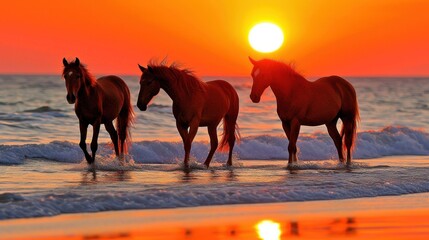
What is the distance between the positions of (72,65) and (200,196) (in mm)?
4192

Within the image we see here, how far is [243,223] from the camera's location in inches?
369

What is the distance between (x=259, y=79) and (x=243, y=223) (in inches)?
223

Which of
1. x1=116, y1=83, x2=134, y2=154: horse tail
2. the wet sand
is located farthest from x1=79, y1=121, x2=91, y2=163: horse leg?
the wet sand

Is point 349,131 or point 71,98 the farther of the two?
point 349,131

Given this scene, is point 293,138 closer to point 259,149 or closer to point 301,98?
point 301,98

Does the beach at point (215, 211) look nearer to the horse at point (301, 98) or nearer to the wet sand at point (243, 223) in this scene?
the wet sand at point (243, 223)

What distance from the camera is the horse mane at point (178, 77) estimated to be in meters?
14.6

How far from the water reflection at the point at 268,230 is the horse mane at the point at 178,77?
551cm

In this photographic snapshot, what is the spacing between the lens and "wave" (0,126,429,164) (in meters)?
17.1

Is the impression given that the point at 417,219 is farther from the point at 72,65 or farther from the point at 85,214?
the point at 72,65

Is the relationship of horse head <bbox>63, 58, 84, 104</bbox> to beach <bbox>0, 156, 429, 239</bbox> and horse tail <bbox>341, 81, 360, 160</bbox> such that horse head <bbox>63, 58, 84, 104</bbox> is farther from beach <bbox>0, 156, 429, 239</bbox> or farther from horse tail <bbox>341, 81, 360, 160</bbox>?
horse tail <bbox>341, 81, 360, 160</bbox>

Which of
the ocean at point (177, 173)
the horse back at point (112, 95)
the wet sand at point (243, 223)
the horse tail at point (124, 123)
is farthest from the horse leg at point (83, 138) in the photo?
the wet sand at point (243, 223)

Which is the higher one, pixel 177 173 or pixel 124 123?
pixel 124 123

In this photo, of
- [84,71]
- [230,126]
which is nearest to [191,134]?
[230,126]
